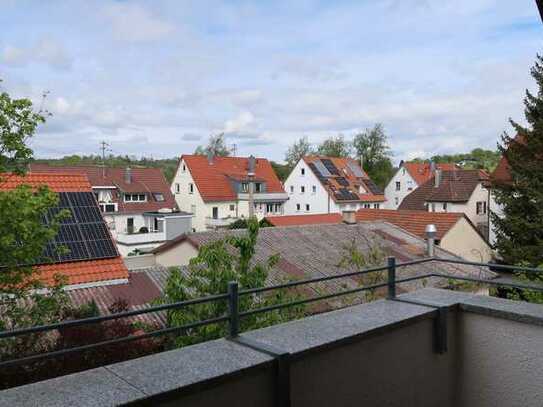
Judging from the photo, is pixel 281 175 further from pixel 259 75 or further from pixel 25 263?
pixel 25 263

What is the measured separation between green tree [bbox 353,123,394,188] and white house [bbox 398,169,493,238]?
2420 centimetres

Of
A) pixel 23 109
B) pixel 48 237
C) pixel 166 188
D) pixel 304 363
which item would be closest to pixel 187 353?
pixel 304 363

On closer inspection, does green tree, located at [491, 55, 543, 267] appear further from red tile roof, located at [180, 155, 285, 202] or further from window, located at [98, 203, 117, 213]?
window, located at [98, 203, 117, 213]

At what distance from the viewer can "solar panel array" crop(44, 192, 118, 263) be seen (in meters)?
11.1

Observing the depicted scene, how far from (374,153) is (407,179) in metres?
12.9

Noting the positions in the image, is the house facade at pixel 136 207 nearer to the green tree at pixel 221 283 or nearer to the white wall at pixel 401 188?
the white wall at pixel 401 188

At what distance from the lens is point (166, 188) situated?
4009cm

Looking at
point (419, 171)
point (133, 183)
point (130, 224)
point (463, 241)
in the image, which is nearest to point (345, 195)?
point (419, 171)

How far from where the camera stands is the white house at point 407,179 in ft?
163

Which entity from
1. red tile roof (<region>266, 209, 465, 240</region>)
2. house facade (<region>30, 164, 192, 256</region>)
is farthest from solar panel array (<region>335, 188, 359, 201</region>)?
red tile roof (<region>266, 209, 465, 240</region>)

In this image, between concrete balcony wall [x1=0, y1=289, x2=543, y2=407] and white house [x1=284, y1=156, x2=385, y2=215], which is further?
white house [x1=284, y1=156, x2=385, y2=215]

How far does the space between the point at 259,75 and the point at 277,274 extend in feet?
33.2

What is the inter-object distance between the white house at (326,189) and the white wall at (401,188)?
519cm

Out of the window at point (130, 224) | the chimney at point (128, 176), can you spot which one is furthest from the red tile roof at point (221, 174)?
the window at point (130, 224)
